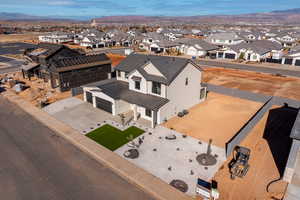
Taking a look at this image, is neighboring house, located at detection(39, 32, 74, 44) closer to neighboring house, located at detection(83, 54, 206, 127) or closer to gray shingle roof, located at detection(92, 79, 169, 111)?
neighboring house, located at detection(83, 54, 206, 127)

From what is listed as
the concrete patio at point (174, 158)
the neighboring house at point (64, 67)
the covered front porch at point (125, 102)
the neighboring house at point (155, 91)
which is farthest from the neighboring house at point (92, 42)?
the concrete patio at point (174, 158)

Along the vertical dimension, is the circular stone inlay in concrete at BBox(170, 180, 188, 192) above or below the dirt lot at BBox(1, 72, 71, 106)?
below

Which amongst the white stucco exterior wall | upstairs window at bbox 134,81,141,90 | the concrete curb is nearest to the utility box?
the concrete curb

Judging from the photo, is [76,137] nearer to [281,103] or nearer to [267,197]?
[267,197]

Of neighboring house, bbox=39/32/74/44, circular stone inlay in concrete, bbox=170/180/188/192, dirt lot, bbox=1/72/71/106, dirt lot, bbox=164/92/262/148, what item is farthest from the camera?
neighboring house, bbox=39/32/74/44

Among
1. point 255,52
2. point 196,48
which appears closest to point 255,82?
point 255,52

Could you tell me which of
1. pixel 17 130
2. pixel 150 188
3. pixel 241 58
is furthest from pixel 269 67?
pixel 17 130
